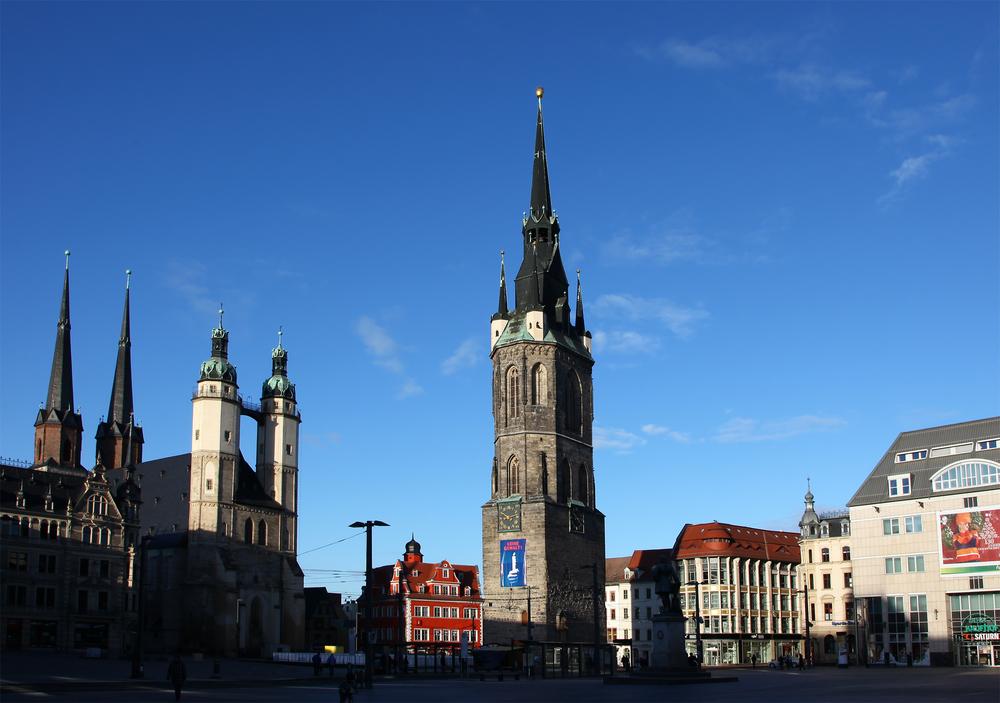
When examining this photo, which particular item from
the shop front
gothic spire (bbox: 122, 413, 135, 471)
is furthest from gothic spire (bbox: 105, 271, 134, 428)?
the shop front

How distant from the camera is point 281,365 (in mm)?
101375

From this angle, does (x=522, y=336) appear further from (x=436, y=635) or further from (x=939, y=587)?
(x=436, y=635)

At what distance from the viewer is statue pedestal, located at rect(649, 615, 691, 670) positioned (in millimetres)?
46344

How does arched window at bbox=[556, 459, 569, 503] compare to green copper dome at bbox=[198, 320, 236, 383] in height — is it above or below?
below

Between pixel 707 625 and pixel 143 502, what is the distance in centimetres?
5291

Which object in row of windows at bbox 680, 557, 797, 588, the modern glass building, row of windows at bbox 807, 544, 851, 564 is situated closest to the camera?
the modern glass building

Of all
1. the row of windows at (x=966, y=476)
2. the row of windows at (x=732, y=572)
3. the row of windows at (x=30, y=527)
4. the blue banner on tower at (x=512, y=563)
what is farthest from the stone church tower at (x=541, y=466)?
the row of windows at (x=30, y=527)

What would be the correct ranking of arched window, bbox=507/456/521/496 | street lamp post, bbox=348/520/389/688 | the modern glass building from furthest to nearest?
1. arched window, bbox=507/456/521/496
2. the modern glass building
3. street lamp post, bbox=348/520/389/688

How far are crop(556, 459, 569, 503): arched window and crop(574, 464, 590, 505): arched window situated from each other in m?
1.47

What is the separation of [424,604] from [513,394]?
44530mm

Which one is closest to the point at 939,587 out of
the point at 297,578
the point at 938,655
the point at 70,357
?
the point at 938,655

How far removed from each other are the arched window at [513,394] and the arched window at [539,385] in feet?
4.10

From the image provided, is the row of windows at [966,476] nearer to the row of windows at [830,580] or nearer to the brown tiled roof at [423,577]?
the row of windows at [830,580]

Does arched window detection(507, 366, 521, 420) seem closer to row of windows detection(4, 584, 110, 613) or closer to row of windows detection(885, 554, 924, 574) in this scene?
row of windows detection(885, 554, 924, 574)
